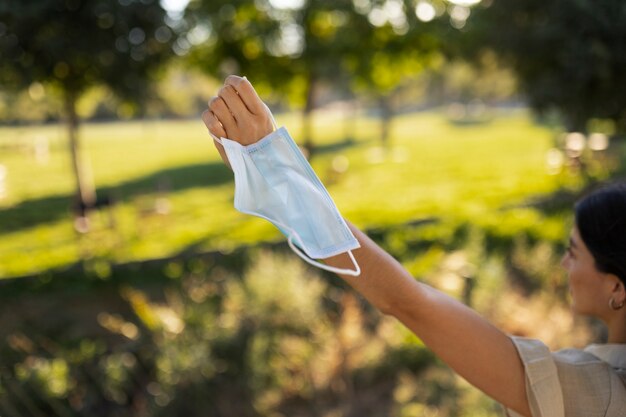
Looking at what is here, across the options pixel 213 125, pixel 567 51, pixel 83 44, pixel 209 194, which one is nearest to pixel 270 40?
pixel 209 194

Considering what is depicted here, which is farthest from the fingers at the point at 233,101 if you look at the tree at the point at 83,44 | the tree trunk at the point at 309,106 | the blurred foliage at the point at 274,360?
the tree trunk at the point at 309,106

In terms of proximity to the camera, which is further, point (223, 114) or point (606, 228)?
point (606, 228)

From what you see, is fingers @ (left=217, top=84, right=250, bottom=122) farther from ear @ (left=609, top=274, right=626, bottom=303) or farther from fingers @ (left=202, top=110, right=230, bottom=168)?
ear @ (left=609, top=274, right=626, bottom=303)

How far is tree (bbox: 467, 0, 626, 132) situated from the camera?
8750mm

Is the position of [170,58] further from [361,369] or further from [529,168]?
[529,168]

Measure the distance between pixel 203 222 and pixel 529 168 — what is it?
30.6 ft

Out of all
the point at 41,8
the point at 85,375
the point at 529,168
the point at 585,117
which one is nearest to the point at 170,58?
the point at 41,8

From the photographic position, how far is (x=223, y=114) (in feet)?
3.76

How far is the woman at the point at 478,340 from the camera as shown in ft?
3.77

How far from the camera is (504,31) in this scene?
35.7 feet

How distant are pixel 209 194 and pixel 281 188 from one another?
13171 millimetres

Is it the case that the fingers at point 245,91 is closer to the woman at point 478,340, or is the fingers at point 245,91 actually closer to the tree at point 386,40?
the woman at point 478,340

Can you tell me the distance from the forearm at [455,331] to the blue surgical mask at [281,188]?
6 centimetres

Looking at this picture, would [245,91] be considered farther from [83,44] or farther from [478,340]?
[83,44]
